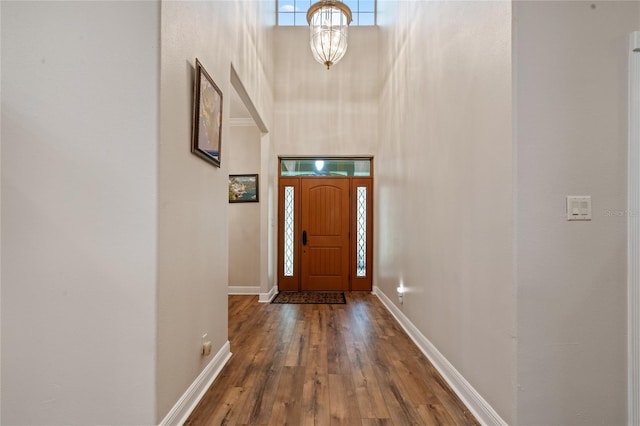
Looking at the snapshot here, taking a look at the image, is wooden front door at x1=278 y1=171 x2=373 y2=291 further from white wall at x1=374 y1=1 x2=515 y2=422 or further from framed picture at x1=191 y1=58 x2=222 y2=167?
framed picture at x1=191 y1=58 x2=222 y2=167

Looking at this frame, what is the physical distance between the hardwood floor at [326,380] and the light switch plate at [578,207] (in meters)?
1.20

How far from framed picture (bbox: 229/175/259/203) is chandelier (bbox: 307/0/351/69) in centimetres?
218

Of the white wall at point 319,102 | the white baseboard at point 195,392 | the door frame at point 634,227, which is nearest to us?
the door frame at point 634,227

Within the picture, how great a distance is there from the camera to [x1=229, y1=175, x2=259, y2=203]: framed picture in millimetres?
4898

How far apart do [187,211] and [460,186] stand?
5.37 feet

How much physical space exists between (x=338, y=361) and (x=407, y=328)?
3.16ft

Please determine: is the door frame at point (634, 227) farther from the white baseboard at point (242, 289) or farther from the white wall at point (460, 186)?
the white baseboard at point (242, 289)

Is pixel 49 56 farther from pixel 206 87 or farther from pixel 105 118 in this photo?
pixel 206 87

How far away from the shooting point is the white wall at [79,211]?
141cm

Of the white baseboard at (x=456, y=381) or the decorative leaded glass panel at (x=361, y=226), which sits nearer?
the white baseboard at (x=456, y=381)

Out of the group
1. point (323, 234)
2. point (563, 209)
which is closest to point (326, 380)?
point (563, 209)

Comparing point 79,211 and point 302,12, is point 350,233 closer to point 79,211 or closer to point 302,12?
point 302,12

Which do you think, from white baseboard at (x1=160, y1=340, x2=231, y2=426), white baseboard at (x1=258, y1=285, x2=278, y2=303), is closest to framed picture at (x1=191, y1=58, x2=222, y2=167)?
white baseboard at (x1=160, y1=340, x2=231, y2=426)

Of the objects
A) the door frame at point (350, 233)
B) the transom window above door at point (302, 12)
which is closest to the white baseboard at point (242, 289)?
the door frame at point (350, 233)
